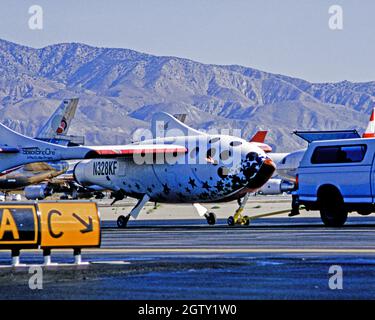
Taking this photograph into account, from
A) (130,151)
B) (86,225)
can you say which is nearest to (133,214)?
(130,151)

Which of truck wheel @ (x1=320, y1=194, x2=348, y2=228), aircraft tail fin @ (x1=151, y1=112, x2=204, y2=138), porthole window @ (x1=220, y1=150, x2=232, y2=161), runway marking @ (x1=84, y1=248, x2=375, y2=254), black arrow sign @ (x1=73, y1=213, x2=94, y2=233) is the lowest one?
truck wheel @ (x1=320, y1=194, x2=348, y2=228)

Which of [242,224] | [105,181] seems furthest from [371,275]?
[105,181]

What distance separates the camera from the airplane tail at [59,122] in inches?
3366

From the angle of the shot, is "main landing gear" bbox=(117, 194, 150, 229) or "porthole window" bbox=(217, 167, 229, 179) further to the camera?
"main landing gear" bbox=(117, 194, 150, 229)

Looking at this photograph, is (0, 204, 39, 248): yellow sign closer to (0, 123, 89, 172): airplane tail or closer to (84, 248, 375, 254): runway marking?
(84, 248, 375, 254): runway marking

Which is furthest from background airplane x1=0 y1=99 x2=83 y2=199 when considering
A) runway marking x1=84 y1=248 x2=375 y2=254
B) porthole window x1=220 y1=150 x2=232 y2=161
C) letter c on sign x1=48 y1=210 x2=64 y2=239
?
letter c on sign x1=48 y1=210 x2=64 y2=239

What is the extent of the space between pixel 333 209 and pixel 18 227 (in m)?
14.8

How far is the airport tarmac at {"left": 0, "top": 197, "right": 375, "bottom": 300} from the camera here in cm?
1480

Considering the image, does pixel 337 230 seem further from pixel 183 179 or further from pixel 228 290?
pixel 228 290

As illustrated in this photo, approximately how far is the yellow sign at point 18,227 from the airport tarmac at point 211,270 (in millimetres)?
452

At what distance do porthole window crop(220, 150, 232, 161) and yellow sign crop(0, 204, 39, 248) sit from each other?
1957cm

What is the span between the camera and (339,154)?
31547 millimetres

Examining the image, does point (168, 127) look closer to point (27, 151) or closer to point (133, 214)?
point (133, 214)
